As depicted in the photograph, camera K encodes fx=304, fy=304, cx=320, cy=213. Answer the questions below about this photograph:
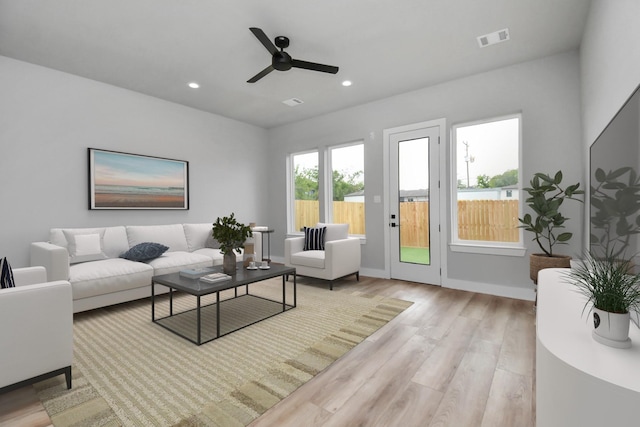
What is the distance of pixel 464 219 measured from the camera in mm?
4004

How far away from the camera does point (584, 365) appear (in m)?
0.83

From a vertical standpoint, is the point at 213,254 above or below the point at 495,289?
above

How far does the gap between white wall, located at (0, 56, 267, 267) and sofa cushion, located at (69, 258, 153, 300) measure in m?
0.84

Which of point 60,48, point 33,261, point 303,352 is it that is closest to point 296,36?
point 60,48

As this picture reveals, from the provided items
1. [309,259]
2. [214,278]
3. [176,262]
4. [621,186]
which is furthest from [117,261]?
[621,186]

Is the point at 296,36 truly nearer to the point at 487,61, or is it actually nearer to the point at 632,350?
the point at 487,61

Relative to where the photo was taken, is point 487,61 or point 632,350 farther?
point 487,61

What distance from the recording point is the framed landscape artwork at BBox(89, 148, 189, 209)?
12.9 ft

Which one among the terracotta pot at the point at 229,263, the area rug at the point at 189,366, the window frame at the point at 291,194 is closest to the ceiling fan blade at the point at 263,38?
the terracotta pot at the point at 229,263

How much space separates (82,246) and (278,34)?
10.3 ft

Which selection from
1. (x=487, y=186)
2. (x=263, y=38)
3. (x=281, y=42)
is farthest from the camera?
(x=487, y=186)

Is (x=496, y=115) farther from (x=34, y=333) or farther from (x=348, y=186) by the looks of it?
(x=34, y=333)

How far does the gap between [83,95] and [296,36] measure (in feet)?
9.41

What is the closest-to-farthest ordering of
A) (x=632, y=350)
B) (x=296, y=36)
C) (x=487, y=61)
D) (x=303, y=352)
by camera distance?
(x=632, y=350)
(x=303, y=352)
(x=296, y=36)
(x=487, y=61)
